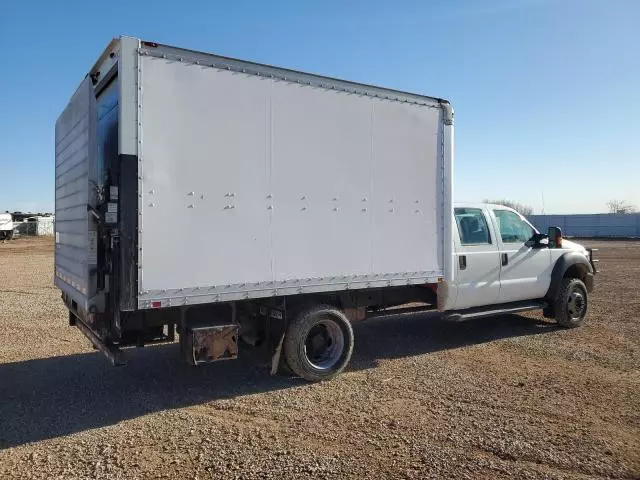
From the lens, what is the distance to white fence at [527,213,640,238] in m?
49.1

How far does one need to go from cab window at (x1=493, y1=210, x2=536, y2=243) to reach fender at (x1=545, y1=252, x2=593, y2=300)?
2.63 ft

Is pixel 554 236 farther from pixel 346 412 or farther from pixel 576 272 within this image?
pixel 346 412

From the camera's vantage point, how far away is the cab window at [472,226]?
7707mm

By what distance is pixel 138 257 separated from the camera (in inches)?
191

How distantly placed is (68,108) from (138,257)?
2561mm

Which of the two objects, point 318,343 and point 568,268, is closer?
point 318,343

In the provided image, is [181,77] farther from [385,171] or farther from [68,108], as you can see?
[385,171]

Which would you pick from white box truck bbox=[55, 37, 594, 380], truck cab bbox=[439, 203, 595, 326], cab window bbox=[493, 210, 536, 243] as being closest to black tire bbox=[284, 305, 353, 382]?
white box truck bbox=[55, 37, 594, 380]

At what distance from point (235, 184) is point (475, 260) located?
12.8 ft

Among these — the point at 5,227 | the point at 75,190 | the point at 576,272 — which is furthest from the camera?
the point at 5,227

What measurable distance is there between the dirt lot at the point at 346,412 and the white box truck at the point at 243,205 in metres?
0.62

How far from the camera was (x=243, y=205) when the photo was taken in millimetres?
5453

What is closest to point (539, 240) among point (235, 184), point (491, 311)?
point (491, 311)

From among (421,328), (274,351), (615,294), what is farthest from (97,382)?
(615,294)
